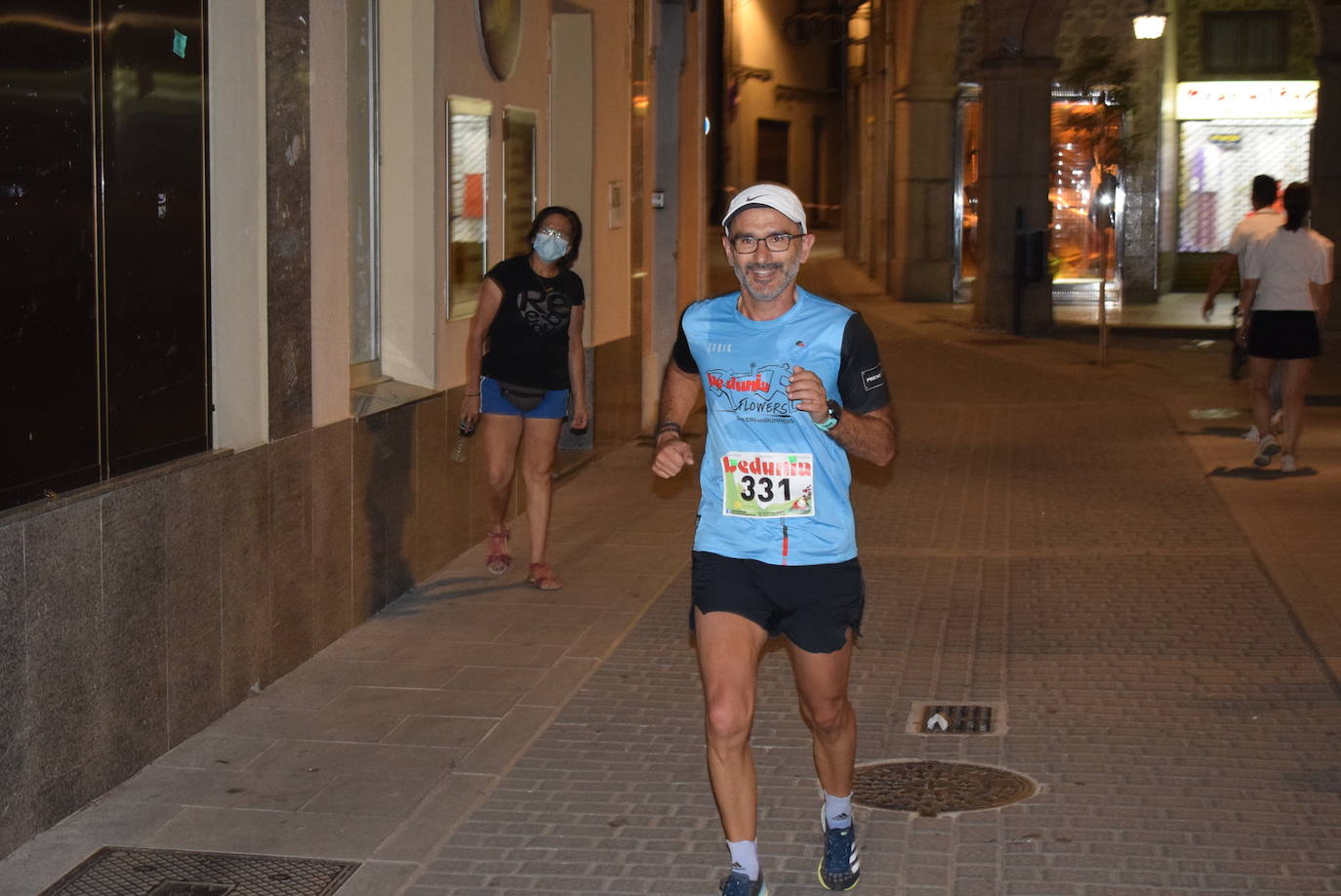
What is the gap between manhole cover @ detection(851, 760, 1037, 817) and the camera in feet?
19.4

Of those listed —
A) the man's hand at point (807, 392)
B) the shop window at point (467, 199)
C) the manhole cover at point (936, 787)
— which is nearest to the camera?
the man's hand at point (807, 392)

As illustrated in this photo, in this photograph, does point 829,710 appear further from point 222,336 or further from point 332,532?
point 332,532

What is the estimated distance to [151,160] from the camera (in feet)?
21.0

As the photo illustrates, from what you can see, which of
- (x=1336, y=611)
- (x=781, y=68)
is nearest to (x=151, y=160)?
(x=1336, y=611)

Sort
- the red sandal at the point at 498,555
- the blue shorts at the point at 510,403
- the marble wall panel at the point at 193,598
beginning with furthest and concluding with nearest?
the red sandal at the point at 498,555 → the blue shorts at the point at 510,403 → the marble wall panel at the point at 193,598

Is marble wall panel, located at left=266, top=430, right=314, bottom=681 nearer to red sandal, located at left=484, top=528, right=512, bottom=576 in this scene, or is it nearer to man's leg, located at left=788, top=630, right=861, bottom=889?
red sandal, located at left=484, top=528, right=512, bottom=576

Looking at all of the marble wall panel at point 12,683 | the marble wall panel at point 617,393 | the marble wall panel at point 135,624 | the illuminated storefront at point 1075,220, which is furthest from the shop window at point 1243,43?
the marble wall panel at point 12,683

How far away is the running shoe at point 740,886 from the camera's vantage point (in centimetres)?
494

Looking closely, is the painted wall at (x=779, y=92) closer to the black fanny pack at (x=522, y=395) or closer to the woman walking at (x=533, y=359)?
the woman walking at (x=533, y=359)

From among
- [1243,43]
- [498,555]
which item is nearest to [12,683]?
[498,555]

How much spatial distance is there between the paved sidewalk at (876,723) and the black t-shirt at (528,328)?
42.5 inches

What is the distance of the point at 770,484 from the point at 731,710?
1.94ft

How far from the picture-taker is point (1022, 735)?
22.1 feet

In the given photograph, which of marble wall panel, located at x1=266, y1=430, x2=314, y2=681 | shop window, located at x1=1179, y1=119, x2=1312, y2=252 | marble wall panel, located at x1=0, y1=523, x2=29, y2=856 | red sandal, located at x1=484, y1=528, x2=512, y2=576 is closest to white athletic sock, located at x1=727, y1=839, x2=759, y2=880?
marble wall panel, located at x1=0, y1=523, x2=29, y2=856
